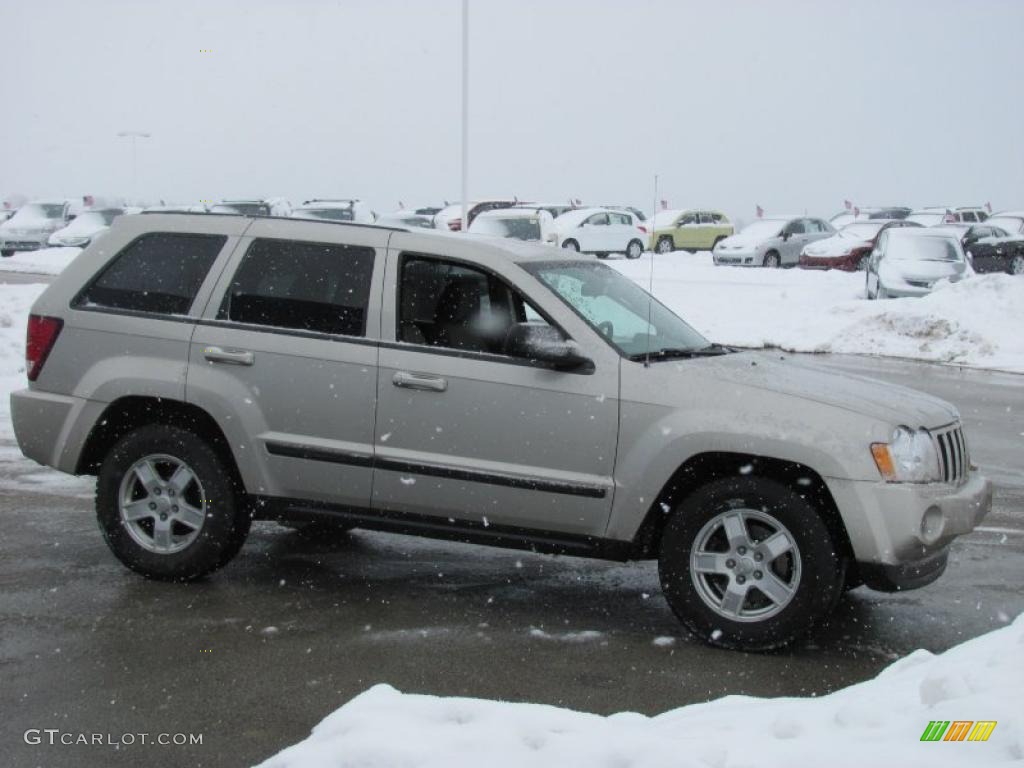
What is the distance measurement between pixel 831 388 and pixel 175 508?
319cm

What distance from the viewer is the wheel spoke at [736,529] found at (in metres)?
5.72

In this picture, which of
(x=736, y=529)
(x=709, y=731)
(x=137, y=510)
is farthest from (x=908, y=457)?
(x=137, y=510)

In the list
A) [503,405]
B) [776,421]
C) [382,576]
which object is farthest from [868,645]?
[382,576]

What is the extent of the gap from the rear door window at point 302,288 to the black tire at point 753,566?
1.80m

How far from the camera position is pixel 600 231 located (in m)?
41.5

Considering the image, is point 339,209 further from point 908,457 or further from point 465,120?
point 908,457

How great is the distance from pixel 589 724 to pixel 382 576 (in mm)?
2961

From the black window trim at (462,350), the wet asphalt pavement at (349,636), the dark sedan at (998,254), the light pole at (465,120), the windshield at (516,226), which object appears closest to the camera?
the wet asphalt pavement at (349,636)

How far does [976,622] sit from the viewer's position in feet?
20.4

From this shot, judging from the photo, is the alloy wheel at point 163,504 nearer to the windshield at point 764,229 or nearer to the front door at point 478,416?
the front door at point 478,416

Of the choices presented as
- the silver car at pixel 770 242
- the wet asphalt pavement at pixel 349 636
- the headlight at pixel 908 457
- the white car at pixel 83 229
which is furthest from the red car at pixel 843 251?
the headlight at pixel 908 457

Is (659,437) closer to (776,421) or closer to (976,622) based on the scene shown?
(776,421)

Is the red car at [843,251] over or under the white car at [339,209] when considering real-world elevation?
under

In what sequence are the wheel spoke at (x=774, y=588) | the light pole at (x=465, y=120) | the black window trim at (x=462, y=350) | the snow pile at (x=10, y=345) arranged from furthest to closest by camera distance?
the light pole at (x=465, y=120) < the snow pile at (x=10, y=345) < the black window trim at (x=462, y=350) < the wheel spoke at (x=774, y=588)
